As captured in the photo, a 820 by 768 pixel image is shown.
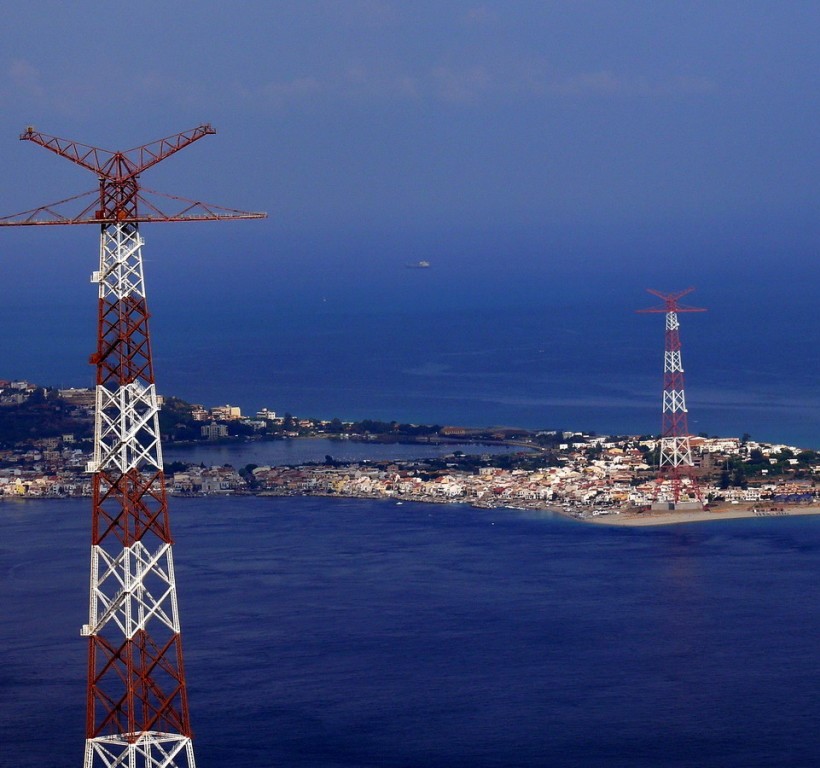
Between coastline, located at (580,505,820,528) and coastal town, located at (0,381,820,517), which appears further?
coastal town, located at (0,381,820,517)

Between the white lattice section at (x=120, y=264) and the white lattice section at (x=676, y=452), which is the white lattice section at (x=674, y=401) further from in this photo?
the white lattice section at (x=120, y=264)

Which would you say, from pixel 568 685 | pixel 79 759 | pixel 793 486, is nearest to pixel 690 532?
pixel 793 486

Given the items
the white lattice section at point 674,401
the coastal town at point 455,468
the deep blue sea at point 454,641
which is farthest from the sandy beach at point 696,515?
the white lattice section at point 674,401

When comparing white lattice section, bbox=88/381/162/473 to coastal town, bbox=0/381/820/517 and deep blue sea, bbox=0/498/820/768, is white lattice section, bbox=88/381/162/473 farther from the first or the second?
coastal town, bbox=0/381/820/517

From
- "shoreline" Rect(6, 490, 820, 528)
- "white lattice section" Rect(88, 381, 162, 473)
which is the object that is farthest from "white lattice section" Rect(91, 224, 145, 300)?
"shoreline" Rect(6, 490, 820, 528)

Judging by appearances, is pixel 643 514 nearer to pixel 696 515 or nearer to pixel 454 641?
pixel 696 515

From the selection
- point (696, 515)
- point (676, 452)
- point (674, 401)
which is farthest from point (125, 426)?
point (676, 452)

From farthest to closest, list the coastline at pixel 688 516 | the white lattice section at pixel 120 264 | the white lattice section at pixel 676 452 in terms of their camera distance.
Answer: the white lattice section at pixel 676 452 → the coastline at pixel 688 516 → the white lattice section at pixel 120 264
